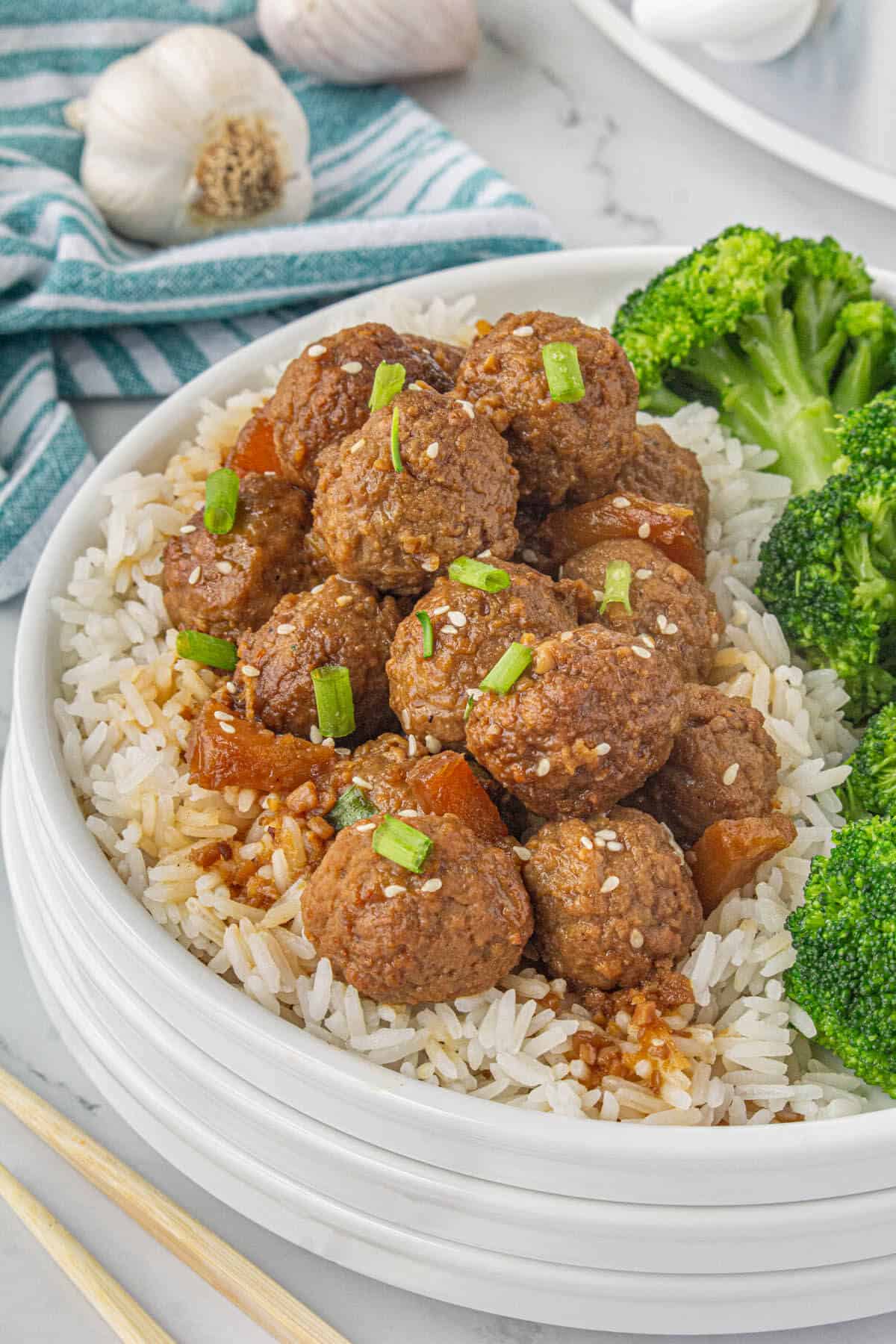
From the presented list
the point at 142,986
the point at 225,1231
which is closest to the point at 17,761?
the point at 142,986

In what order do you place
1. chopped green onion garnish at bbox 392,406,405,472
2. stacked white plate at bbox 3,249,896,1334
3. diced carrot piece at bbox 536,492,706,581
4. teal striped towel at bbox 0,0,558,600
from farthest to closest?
1. teal striped towel at bbox 0,0,558,600
2. diced carrot piece at bbox 536,492,706,581
3. chopped green onion garnish at bbox 392,406,405,472
4. stacked white plate at bbox 3,249,896,1334

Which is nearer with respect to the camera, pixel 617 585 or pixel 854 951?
pixel 854 951

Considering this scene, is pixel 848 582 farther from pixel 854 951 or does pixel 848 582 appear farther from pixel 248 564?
pixel 248 564

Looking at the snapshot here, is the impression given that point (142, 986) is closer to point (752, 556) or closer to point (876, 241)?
point (752, 556)

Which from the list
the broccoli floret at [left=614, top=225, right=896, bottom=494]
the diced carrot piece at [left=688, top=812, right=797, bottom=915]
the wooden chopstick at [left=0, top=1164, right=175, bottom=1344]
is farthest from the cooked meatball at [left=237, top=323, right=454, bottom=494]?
the wooden chopstick at [left=0, top=1164, right=175, bottom=1344]

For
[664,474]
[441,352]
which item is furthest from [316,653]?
[664,474]

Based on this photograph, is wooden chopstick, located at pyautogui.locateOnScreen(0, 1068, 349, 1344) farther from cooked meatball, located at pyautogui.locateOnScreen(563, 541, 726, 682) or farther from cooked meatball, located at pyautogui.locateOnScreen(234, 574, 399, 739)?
cooked meatball, located at pyautogui.locateOnScreen(563, 541, 726, 682)

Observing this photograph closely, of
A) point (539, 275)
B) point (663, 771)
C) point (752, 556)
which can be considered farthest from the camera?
point (539, 275)
